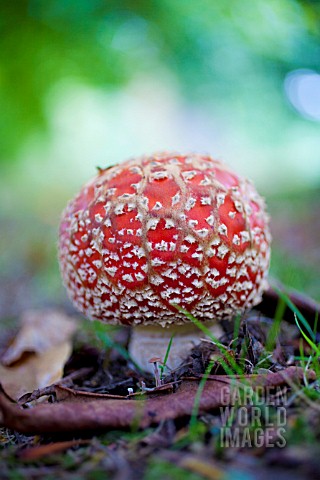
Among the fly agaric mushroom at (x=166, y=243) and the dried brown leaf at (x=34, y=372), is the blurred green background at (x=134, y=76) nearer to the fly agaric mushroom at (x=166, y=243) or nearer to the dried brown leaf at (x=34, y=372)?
the fly agaric mushroom at (x=166, y=243)

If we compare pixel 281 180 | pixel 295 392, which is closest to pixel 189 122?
pixel 281 180

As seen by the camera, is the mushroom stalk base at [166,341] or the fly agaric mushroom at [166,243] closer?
the fly agaric mushroom at [166,243]

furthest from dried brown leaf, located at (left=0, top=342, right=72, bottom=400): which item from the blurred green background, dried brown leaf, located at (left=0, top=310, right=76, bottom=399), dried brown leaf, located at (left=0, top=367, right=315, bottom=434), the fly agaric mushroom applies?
the blurred green background

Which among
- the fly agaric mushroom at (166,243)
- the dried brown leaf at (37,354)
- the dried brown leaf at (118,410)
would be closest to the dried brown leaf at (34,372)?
the dried brown leaf at (37,354)

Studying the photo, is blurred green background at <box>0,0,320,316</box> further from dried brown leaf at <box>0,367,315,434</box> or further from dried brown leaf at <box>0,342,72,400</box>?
dried brown leaf at <box>0,342,72,400</box>

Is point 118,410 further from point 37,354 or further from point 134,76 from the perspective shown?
point 134,76

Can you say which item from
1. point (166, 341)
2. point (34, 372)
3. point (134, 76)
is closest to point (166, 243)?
point (166, 341)
